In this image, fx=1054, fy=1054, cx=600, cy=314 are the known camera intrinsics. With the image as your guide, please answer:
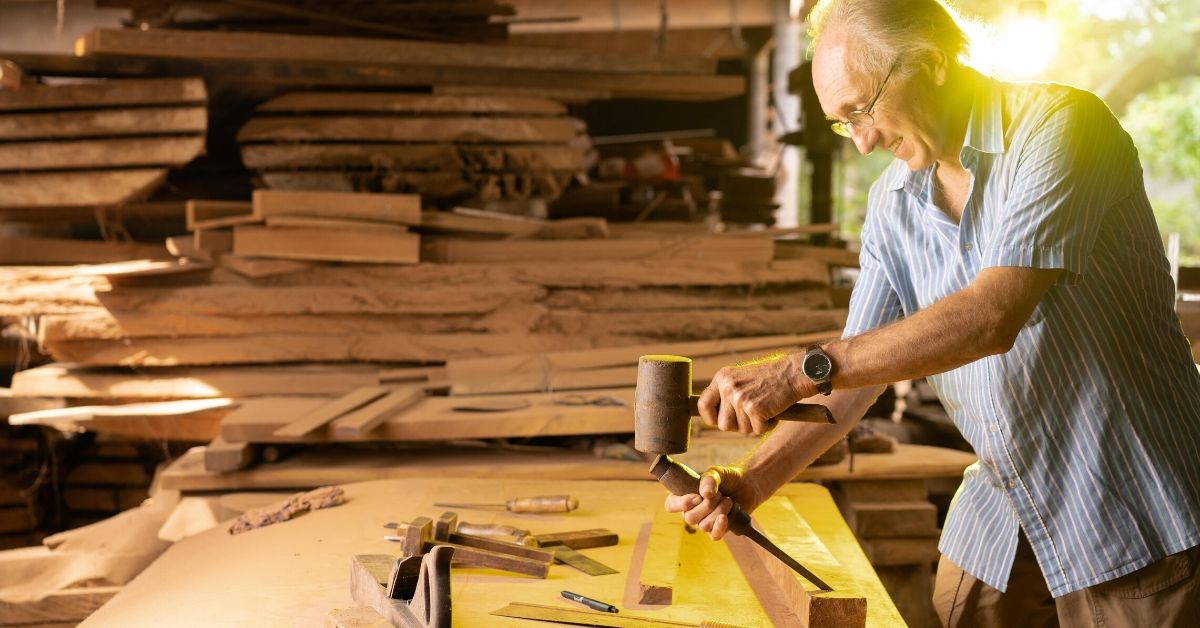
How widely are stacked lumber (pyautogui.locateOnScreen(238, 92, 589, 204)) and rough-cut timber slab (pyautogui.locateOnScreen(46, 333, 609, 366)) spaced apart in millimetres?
851

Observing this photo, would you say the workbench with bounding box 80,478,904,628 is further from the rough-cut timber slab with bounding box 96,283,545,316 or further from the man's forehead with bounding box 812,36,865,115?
the rough-cut timber slab with bounding box 96,283,545,316

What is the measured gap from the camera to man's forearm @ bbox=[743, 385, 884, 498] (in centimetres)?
266

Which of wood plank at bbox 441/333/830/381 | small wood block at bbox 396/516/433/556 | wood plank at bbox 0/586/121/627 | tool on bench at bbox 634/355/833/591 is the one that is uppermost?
tool on bench at bbox 634/355/833/591

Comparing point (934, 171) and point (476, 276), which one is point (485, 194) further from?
point (934, 171)

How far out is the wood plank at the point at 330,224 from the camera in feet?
17.8

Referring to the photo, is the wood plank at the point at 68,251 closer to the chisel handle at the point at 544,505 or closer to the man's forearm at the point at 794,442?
the chisel handle at the point at 544,505

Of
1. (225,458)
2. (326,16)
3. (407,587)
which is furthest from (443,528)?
(326,16)

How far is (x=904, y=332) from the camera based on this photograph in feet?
6.69

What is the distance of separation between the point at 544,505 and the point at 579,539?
1.24 ft

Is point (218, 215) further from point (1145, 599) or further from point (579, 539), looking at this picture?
point (1145, 599)

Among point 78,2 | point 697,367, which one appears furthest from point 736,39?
point 78,2

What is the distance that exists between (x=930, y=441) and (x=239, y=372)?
3925 millimetres

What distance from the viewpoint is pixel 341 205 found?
551 centimetres

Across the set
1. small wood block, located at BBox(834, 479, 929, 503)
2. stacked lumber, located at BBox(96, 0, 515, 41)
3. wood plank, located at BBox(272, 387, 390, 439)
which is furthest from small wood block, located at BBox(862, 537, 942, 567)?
stacked lumber, located at BBox(96, 0, 515, 41)
